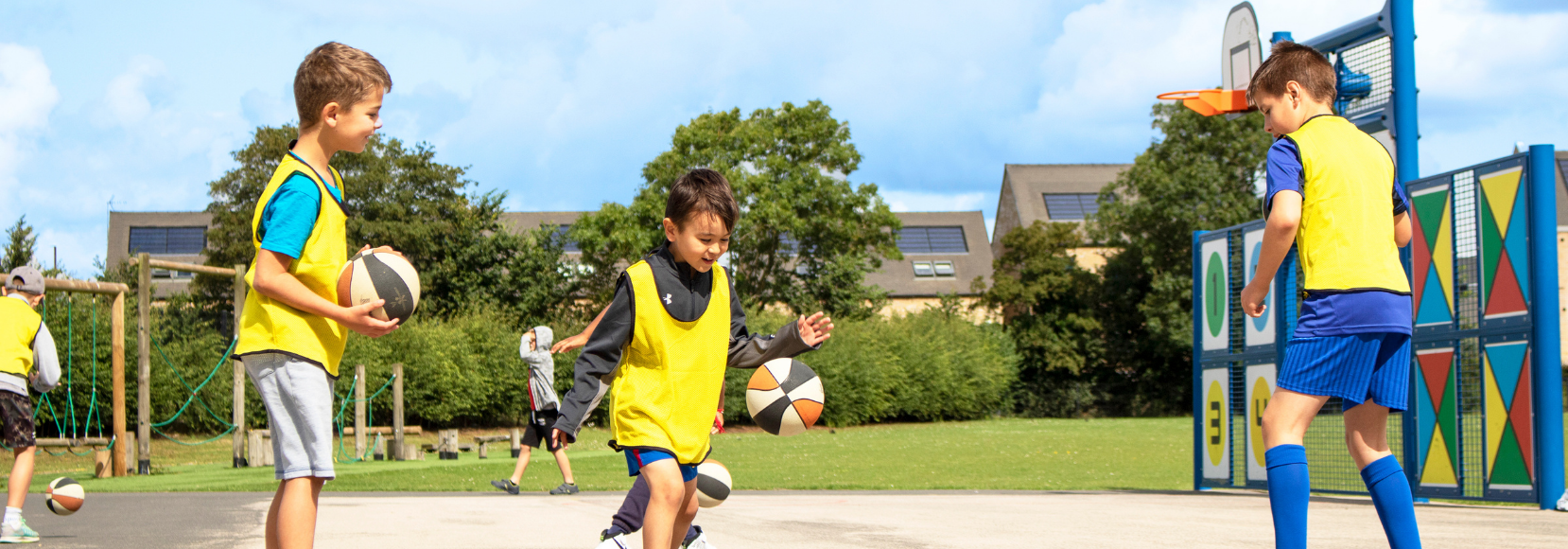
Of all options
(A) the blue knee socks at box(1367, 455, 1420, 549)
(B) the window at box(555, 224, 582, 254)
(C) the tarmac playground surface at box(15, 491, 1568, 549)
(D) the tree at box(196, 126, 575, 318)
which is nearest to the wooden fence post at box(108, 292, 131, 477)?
(C) the tarmac playground surface at box(15, 491, 1568, 549)

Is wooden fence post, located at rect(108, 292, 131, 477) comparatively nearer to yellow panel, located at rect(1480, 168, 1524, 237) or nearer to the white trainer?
the white trainer

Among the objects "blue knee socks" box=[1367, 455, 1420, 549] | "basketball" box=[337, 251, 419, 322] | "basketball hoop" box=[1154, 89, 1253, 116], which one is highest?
"basketball hoop" box=[1154, 89, 1253, 116]

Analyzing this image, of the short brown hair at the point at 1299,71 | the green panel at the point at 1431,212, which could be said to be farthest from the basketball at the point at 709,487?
the green panel at the point at 1431,212

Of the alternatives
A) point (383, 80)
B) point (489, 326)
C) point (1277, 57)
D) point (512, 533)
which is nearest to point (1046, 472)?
point (512, 533)

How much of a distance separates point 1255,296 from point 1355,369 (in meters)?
0.41

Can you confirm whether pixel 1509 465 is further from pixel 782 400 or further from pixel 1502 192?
pixel 782 400

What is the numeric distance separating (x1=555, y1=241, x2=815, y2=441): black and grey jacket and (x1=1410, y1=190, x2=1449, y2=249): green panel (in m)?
6.67

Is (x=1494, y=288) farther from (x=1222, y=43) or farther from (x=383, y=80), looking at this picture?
(x=383, y=80)

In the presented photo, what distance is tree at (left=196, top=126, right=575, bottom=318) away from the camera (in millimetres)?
39031

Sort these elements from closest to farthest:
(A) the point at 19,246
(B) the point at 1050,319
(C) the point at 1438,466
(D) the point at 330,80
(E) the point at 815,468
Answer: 1. (D) the point at 330,80
2. (C) the point at 1438,466
3. (E) the point at 815,468
4. (A) the point at 19,246
5. (B) the point at 1050,319

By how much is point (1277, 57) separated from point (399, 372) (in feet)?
60.5

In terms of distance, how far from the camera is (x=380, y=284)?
391 cm

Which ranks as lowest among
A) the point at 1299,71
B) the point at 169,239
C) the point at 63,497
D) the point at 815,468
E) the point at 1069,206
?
the point at 815,468

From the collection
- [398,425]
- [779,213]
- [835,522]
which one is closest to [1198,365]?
[835,522]
